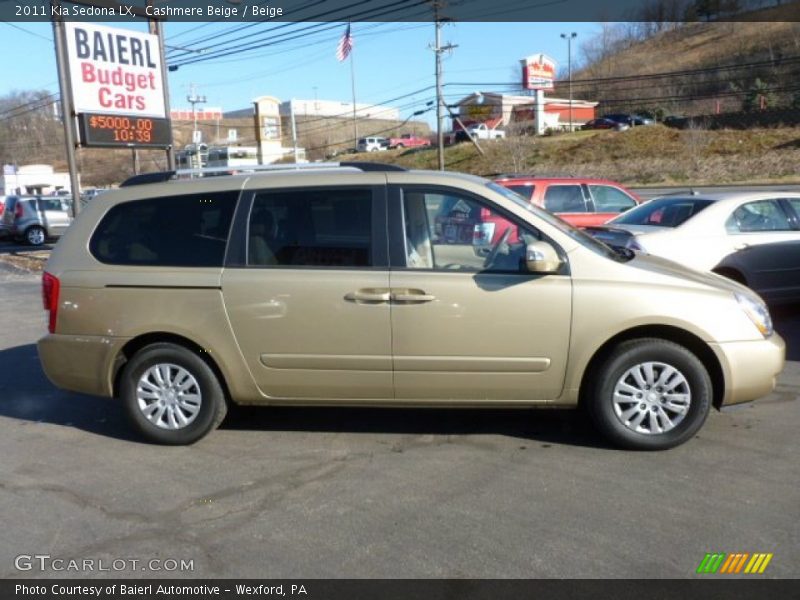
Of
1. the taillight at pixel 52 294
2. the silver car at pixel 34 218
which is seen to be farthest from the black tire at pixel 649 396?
the silver car at pixel 34 218

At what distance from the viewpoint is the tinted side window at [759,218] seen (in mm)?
8055

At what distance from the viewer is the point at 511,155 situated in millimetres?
57938

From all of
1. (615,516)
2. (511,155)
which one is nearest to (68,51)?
(615,516)

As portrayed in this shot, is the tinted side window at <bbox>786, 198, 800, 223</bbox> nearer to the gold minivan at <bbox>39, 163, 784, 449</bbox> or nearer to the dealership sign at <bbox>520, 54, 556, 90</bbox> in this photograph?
the gold minivan at <bbox>39, 163, 784, 449</bbox>

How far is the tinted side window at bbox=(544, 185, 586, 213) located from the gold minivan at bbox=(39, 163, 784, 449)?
686 cm

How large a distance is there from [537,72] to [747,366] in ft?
222

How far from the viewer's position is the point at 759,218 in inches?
322

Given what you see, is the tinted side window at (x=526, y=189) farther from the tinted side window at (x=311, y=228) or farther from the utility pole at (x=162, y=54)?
the utility pole at (x=162, y=54)

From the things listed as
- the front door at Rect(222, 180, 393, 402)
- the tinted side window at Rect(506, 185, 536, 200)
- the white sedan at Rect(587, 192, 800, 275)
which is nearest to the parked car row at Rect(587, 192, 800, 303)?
the white sedan at Rect(587, 192, 800, 275)

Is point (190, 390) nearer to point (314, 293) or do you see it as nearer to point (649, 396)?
point (314, 293)

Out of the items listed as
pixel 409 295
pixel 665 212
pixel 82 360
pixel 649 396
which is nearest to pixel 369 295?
pixel 409 295

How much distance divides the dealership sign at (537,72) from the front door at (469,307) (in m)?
64.8
